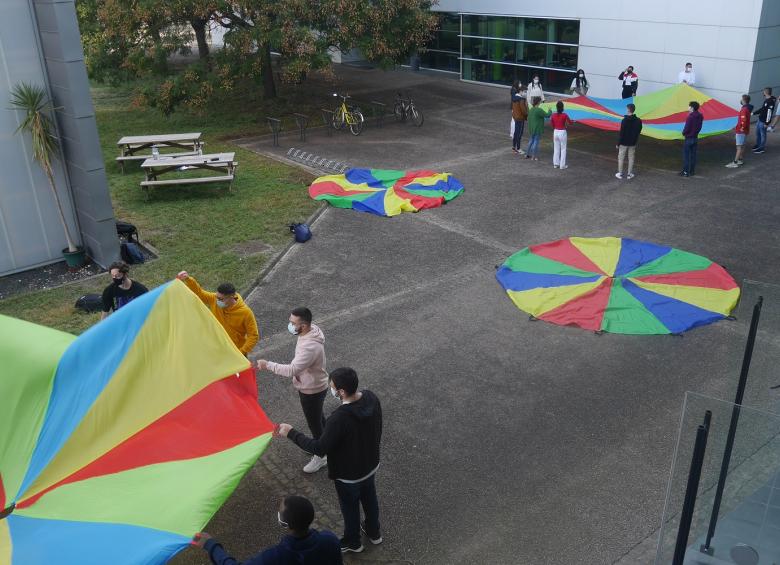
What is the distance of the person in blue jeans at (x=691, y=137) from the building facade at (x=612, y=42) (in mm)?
5810

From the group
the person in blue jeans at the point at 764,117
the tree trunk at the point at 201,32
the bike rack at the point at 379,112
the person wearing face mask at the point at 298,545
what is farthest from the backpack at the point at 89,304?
the person in blue jeans at the point at 764,117

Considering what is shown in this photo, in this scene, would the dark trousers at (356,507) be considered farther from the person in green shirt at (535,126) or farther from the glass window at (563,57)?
the glass window at (563,57)

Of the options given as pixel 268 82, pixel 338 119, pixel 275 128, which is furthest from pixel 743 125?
pixel 268 82

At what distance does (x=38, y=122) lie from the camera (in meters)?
11.4

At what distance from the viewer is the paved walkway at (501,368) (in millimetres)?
6523

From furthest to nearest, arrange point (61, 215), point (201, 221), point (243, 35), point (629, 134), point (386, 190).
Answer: point (243, 35) → point (629, 134) → point (386, 190) → point (201, 221) → point (61, 215)

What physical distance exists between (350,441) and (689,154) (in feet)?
43.1

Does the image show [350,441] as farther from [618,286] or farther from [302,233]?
[302,233]

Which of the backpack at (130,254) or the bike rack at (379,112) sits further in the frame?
the bike rack at (379,112)

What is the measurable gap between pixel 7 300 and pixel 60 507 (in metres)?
7.40

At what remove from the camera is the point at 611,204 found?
14664 mm

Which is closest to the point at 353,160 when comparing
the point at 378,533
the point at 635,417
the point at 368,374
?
the point at 368,374

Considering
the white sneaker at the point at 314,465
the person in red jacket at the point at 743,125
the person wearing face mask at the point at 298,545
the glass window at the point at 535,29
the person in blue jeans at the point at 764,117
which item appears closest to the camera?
the person wearing face mask at the point at 298,545

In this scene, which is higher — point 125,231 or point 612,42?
point 612,42
